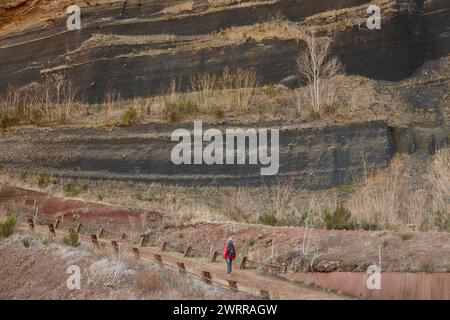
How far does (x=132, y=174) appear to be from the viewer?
28750 mm

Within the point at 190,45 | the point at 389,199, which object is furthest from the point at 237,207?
the point at 190,45

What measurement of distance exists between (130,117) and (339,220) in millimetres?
13608

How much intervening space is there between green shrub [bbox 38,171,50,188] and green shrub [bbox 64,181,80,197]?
2.60 feet

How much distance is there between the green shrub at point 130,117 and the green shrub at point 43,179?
3.90 metres

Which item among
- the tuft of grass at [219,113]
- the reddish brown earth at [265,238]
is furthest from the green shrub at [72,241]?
the tuft of grass at [219,113]

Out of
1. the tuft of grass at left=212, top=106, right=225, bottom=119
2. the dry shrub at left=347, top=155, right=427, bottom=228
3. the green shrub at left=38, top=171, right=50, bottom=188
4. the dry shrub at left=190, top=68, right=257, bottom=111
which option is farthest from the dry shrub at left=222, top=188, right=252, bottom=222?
the green shrub at left=38, top=171, right=50, bottom=188

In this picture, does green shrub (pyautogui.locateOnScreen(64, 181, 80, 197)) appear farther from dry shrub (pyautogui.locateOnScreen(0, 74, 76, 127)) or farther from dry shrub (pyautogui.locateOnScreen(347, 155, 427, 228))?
dry shrub (pyautogui.locateOnScreen(347, 155, 427, 228))

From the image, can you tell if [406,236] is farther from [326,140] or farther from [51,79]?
[51,79]

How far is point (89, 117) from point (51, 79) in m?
5.14

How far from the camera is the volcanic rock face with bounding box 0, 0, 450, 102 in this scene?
30.9 m

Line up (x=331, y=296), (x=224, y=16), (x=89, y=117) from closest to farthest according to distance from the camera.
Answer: (x=331, y=296) < (x=89, y=117) < (x=224, y=16)

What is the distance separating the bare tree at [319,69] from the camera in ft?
97.5

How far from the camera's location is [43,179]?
2877 cm
